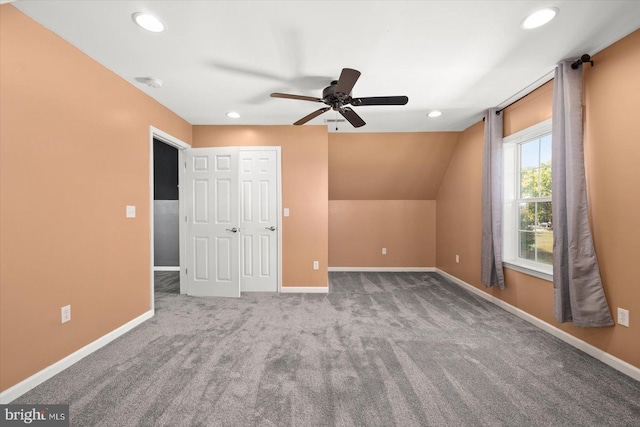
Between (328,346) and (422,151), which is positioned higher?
(422,151)

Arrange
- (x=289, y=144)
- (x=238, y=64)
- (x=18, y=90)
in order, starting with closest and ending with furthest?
(x=18, y=90)
(x=238, y=64)
(x=289, y=144)

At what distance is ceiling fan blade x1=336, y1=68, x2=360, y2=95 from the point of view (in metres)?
1.92

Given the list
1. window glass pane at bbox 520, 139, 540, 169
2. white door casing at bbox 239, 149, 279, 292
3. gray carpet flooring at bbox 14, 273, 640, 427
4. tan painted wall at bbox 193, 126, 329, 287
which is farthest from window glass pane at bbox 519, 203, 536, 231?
white door casing at bbox 239, 149, 279, 292

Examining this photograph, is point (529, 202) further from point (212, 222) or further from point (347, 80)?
point (212, 222)

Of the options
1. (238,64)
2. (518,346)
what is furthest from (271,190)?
(518,346)

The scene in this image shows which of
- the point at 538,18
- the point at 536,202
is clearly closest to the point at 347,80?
the point at 538,18

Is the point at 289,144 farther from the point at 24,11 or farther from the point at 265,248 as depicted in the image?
the point at 24,11

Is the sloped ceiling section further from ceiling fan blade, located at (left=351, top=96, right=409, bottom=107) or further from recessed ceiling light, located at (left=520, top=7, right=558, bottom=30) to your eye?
recessed ceiling light, located at (left=520, top=7, right=558, bottom=30)

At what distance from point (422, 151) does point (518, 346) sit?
3278 mm

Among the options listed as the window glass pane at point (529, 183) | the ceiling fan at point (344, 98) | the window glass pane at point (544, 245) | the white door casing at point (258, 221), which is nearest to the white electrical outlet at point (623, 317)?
the window glass pane at point (544, 245)

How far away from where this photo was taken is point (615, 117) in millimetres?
2041

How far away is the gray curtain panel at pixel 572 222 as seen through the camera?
2.14 m

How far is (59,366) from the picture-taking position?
197 centimetres

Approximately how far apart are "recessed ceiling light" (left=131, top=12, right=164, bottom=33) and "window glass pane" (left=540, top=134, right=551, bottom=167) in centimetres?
376
